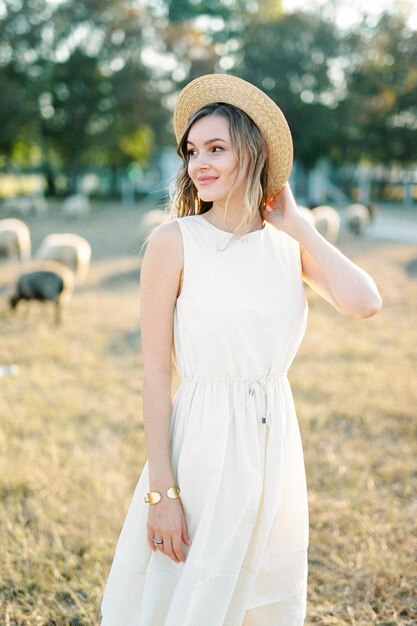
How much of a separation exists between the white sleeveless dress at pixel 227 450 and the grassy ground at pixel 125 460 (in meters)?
0.98

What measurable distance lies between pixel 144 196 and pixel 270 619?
34878 mm

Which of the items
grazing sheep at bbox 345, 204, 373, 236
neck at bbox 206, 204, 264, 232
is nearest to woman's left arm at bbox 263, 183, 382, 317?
neck at bbox 206, 204, 264, 232

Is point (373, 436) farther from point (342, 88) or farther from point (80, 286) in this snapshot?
point (342, 88)

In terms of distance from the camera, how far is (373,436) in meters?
4.66

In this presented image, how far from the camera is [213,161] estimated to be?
1760 mm

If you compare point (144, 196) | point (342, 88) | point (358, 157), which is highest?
point (342, 88)

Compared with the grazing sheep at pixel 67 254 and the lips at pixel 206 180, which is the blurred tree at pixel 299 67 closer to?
the grazing sheep at pixel 67 254

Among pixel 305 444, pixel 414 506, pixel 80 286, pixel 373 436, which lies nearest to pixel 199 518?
pixel 414 506

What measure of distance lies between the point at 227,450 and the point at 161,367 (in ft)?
0.96

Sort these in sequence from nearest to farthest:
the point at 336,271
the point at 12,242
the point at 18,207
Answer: the point at 336,271
the point at 12,242
the point at 18,207

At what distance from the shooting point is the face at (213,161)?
1.77m

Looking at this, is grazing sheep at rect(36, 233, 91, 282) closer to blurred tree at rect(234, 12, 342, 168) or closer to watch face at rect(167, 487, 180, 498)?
watch face at rect(167, 487, 180, 498)

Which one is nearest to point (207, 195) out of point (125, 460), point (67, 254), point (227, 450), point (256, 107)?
point (256, 107)

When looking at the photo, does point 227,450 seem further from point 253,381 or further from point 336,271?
point 336,271
